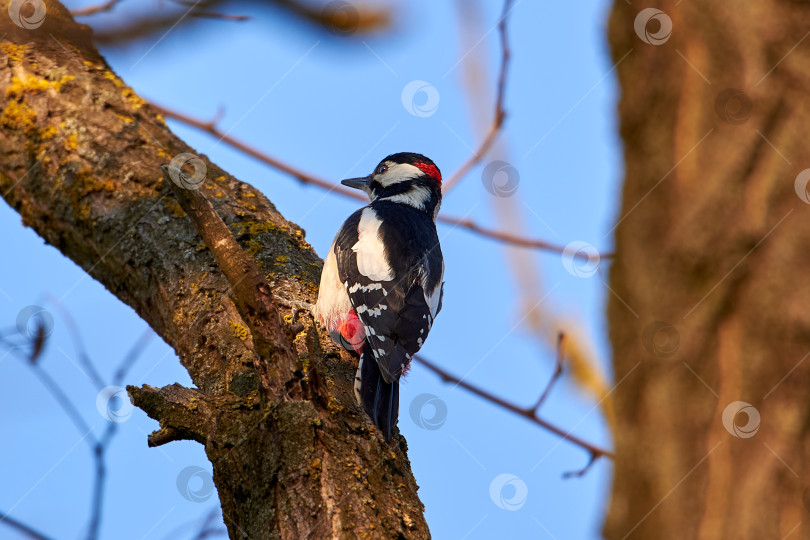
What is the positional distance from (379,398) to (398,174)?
236cm

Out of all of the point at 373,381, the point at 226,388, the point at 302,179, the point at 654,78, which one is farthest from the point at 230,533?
the point at 302,179

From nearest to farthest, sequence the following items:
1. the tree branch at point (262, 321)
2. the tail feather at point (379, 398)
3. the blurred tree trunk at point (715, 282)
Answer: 1. the blurred tree trunk at point (715, 282)
2. the tree branch at point (262, 321)
3. the tail feather at point (379, 398)

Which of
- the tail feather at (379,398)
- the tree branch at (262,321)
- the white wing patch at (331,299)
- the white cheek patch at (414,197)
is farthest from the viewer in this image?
the white cheek patch at (414,197)

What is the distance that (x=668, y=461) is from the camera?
3.17 feet

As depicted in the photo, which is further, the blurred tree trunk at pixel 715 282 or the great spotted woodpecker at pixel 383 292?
the great spotted woodpecker at pixel 383 292

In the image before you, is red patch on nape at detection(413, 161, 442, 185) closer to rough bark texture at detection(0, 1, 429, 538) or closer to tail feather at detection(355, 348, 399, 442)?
rough bark texture at detection(0, 1, 429, 538)

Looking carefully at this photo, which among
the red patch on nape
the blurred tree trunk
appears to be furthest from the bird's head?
the blurred tree trunk

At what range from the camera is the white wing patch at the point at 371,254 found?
11.9 feet

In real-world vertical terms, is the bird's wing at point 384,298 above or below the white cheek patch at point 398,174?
below

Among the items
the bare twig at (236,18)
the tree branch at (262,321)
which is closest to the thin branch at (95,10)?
the bare twig at (236,18)

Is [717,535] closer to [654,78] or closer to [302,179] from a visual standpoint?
[654,78]

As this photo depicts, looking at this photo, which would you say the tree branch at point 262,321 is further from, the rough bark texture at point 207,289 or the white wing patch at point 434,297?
the white wing patch at point 434,297

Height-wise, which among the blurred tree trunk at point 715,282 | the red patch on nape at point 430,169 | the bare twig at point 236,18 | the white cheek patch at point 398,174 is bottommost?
the blurred tree trunk at point 715,282

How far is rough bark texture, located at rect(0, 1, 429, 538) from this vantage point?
6.84ft
